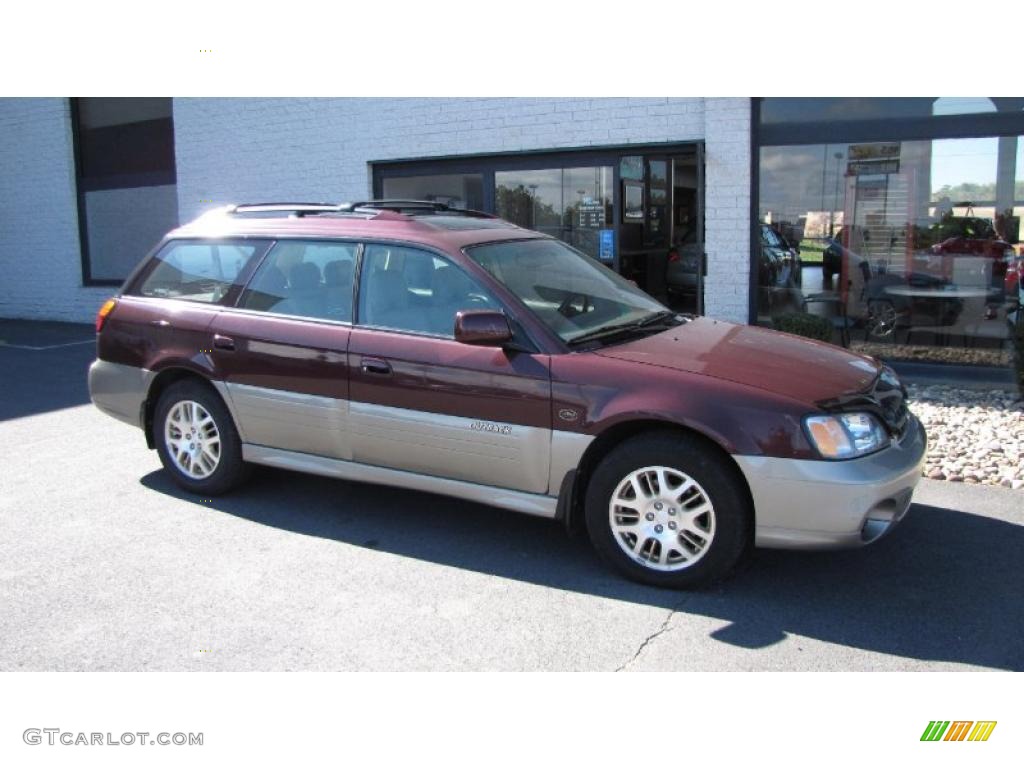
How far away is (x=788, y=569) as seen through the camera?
427cm

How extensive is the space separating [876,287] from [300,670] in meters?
7.32

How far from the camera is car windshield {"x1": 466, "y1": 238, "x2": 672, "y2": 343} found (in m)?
4.49

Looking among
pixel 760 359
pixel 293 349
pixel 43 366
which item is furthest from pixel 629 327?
pixel 43 366

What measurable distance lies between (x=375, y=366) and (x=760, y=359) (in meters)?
1.92

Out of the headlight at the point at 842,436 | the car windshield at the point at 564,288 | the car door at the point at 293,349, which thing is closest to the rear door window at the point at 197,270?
the car door at the point at 293,349

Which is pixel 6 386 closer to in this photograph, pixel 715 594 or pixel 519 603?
pixel 519 603

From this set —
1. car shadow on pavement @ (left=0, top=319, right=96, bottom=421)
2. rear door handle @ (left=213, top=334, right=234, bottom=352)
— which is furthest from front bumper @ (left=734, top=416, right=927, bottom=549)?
car shadow on pavement @ (left=0, top=319, right=96, bottom=421)

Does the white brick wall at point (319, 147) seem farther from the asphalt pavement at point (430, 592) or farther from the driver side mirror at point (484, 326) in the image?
the driver side mirror at point (484, 326)

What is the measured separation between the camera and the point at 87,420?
749 centimetres

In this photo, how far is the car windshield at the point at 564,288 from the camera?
4.49 meters

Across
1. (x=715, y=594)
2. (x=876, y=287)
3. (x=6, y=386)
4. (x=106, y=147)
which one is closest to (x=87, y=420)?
(x=6, y=386)

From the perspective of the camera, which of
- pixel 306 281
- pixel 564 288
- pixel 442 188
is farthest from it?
pixel 442 188

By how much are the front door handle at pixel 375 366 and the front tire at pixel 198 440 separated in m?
1.07

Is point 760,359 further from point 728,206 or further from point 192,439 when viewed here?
point 728,206
